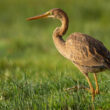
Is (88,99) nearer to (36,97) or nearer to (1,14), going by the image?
(36,97)

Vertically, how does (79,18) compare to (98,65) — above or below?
above

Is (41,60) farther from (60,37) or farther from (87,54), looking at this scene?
(87,54)

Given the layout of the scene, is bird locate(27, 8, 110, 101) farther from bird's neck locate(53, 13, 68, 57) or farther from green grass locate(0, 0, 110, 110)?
green grass locate(0, 0, 110, 110)

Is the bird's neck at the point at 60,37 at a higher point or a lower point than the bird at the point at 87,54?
higher

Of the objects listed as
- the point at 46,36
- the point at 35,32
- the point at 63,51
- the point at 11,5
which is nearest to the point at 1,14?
the point at 11,5

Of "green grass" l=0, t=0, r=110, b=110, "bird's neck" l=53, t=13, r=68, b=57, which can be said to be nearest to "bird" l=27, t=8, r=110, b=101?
"bird's neck" l=53, t=13, r=68, b=57

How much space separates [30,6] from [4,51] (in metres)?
6.69

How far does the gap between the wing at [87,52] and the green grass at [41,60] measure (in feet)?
1.20

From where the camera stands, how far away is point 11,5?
64.5ft

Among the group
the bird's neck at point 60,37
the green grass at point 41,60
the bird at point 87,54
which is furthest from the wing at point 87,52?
the green grass at point 41,60

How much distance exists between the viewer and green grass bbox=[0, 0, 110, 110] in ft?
16.2

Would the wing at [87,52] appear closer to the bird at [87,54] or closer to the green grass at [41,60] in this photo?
the bird at [87,54]

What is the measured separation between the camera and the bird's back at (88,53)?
17.8 ft

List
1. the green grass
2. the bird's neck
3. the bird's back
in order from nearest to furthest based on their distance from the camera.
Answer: the green grass
the bird's back
the bird's neck
